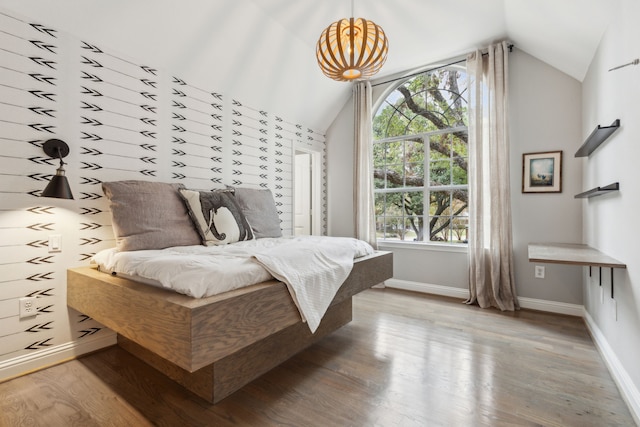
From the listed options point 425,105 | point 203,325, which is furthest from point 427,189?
point 203,325

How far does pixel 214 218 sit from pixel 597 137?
9.22ft

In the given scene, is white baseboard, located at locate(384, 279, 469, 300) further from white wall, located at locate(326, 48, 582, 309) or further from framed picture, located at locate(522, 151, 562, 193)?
framed picture, located at locate(522, 151, 562, 193)

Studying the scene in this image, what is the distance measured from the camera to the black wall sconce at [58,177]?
1.81 meters

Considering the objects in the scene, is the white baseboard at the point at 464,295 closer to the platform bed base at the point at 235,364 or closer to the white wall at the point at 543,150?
the white wall at the point at 543,150

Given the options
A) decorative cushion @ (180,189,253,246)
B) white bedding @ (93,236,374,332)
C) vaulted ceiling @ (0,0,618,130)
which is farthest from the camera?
decorative cushion @ (180,189,253,246)

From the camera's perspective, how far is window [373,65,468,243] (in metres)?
3.62

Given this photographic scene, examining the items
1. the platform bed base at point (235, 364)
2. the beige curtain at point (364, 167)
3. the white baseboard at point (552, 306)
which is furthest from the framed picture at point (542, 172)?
the platform bed base at point (235, 364)

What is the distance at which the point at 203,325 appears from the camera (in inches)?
46.9

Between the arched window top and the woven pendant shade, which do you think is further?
the arched window top

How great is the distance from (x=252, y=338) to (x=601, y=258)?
7.11ft

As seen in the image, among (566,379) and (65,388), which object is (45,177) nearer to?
(65,388)

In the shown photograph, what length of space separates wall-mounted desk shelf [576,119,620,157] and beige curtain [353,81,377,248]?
2.15 meters

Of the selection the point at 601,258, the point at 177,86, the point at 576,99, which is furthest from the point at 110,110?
the point at 576,99

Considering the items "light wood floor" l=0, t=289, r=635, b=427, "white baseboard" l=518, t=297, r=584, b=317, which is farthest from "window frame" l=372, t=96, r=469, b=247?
"light wood floor" l=0, t=289, r=635, b=427
